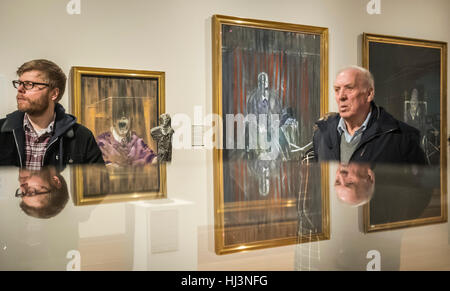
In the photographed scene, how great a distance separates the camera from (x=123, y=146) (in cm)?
245

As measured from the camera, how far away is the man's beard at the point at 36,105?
2.14 m

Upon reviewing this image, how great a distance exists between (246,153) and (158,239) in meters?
2.56

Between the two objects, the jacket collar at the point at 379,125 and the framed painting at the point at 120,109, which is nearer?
the jacket collar at the point at 379,125

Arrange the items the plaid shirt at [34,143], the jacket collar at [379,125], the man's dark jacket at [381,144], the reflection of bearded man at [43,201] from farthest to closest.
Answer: the plaid shirt at [34,143], the jacket collar at [379,125], the man's dark jacket at [381,144], the reflection of bearded man at [43,201]

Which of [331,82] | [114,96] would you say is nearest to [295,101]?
[331,82]

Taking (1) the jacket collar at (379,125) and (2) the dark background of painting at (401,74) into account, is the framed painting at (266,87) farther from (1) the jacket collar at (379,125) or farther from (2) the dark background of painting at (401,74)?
(1) the jacket collar at (379,125)

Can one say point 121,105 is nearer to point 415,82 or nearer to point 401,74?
point 401,74

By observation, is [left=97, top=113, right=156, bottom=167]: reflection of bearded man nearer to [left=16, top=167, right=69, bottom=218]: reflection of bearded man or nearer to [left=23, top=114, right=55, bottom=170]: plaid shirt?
[left=23, top=114, right=55, bottom=170]: plaid shirt

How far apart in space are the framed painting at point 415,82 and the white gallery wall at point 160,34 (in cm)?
16

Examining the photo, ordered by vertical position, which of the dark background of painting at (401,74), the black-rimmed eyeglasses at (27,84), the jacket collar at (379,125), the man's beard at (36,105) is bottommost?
the jacket collar at (379,125)

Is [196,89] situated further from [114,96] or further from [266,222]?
[266,222]

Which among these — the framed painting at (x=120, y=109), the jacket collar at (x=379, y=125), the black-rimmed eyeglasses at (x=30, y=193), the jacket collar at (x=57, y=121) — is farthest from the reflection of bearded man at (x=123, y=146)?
the black-rimmed eyeglasses at (x=30, y=193)

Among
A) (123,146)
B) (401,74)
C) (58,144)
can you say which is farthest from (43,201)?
(401,74)

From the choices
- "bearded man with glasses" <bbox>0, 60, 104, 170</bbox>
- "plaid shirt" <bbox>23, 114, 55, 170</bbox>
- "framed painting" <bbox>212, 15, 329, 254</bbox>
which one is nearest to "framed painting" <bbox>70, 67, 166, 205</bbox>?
"bearded man with glasses" <bbox>0, 60, 104, 170</bbox>
